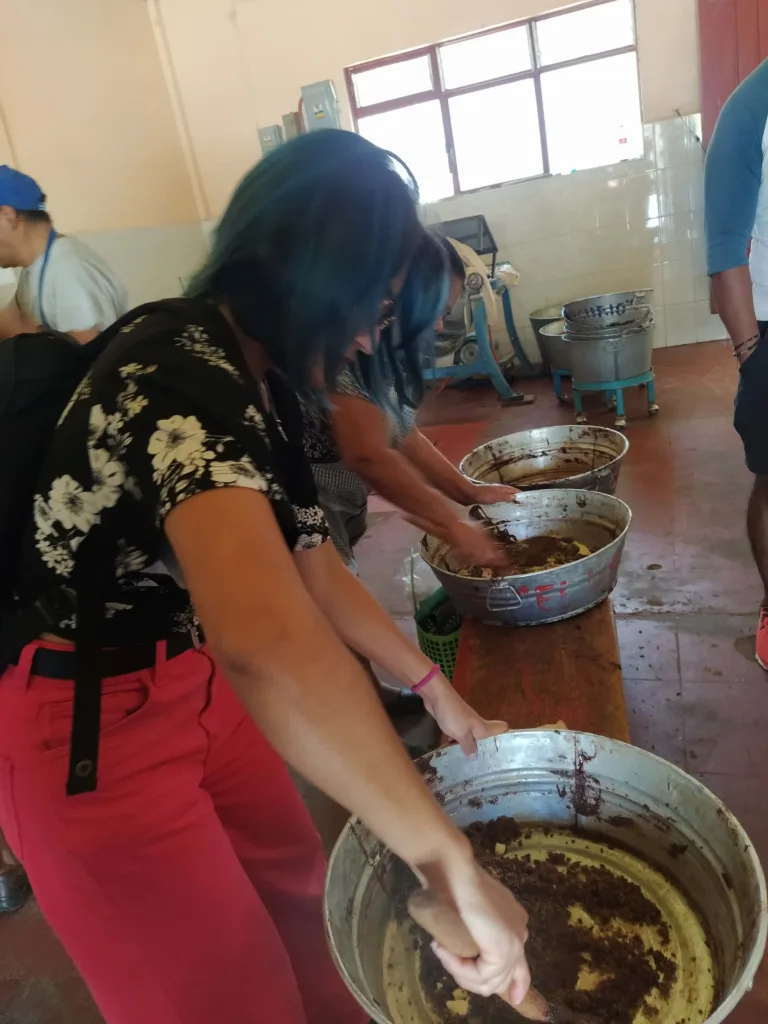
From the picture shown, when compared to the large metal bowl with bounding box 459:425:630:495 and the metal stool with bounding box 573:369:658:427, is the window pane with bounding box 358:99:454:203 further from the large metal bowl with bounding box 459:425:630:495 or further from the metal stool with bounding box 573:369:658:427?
the large metal bowl with bounding box 459:425:630:495

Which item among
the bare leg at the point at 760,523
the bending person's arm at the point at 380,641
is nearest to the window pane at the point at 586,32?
the bare leg at the point at 760,523

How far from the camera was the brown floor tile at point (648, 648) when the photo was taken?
2.14 metres

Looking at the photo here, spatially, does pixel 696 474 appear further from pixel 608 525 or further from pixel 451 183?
pixel 451 183

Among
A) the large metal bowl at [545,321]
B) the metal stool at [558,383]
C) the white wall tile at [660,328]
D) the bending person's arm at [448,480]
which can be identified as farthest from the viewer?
the white wall tile at [660,328]

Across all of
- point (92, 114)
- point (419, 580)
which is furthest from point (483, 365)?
point (92, 114)

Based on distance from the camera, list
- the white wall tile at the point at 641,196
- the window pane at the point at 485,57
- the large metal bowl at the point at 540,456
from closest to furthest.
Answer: the large metal bowl at the point at 540,456 < the window pane at the point at 485,57 < the white wall tile at the point at 641,196

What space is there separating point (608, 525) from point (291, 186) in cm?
112

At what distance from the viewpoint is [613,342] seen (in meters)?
4.04

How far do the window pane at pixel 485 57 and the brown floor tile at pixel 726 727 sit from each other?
4935mm

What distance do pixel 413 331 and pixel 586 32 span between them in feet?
17.7

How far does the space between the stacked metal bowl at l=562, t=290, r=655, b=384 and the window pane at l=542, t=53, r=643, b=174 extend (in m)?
1.81

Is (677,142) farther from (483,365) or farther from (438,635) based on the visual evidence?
(438,635)

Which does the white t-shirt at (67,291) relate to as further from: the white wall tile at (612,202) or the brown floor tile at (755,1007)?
the white wall tile at (612,202)

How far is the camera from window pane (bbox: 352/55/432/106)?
5430 mm
